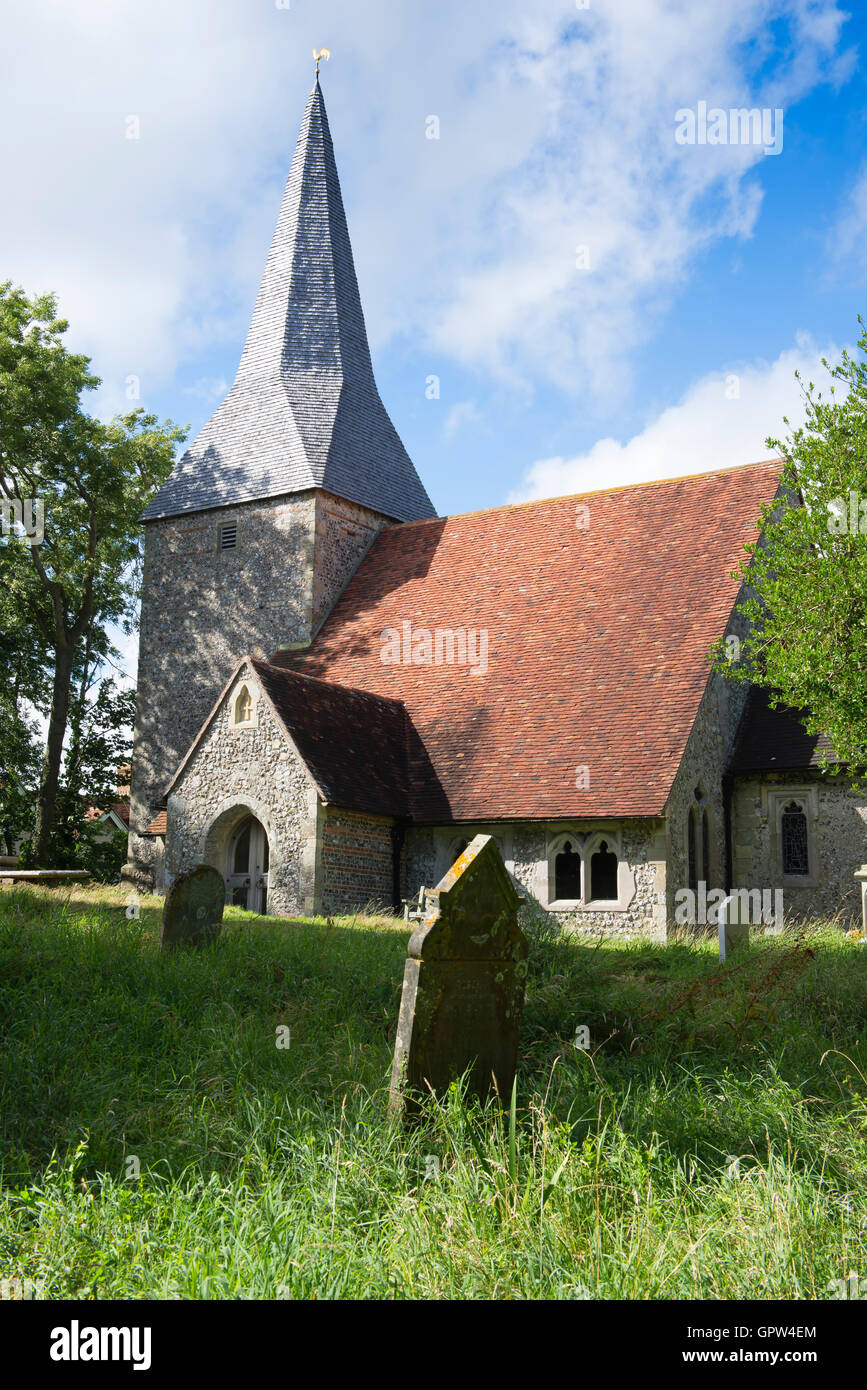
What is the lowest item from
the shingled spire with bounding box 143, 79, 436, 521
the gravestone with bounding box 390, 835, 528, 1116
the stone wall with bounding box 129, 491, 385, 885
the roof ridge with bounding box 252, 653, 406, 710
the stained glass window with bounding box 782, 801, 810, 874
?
the gravestone with bounding box 390, 835, 528, 1116

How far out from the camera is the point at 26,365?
1057 inches

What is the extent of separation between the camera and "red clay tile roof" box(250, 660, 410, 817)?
16781mm

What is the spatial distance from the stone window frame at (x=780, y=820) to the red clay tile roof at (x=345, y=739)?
5877 mm

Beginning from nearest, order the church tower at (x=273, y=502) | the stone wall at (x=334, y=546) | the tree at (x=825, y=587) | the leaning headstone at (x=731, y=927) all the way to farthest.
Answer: the leaning headstone at (x=731, y=927) < the tree at (x=825, y=587) < the stone wall at (x=334, y=546) < the church tower at (x=273, y=502)

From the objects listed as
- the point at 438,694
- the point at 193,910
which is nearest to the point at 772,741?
the point at 438,694

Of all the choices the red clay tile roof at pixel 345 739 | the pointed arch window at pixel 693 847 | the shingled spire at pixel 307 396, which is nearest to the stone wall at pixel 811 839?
the pointed arch window at pixel 693 847

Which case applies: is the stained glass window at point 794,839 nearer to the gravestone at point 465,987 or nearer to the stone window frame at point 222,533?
the gravestone at point 465,987

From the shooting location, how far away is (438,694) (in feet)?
65.2

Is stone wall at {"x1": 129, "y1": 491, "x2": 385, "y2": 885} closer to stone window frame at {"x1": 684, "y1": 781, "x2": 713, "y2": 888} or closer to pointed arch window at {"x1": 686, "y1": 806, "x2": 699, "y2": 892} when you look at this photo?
stone window frame at {"x1": 684, "y1": 781, "x2": 713, "y2": 888}

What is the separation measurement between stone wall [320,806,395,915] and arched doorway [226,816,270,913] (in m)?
1.66

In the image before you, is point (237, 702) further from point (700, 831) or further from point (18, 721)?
point (18, 721)

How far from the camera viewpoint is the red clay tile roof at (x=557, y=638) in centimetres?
1666

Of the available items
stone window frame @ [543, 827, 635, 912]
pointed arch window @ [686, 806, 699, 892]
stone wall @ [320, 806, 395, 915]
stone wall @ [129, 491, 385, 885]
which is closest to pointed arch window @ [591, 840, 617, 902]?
stone window frame @ [543, 827, 635, 912]

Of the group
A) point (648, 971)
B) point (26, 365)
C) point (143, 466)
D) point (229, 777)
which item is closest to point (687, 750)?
point (648, 971)
